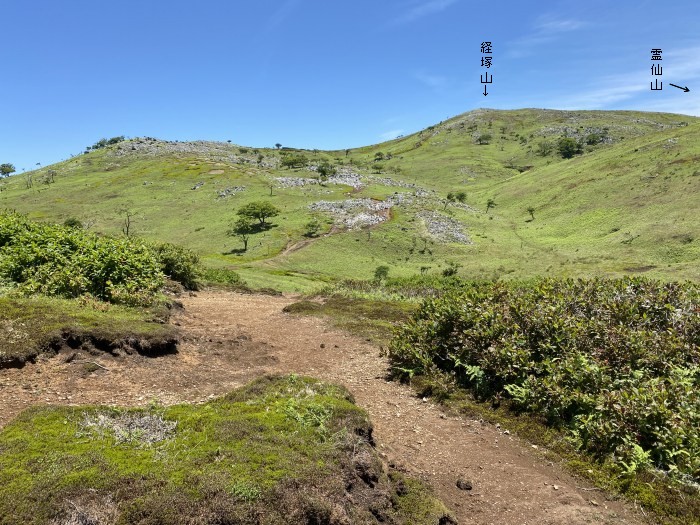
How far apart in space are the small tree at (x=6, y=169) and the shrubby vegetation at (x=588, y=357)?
215515 millimetres

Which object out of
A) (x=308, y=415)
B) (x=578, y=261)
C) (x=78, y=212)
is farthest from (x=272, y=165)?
(x=308, y=415)

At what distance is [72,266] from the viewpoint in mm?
18094

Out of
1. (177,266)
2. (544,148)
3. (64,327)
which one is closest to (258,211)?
(177,266)

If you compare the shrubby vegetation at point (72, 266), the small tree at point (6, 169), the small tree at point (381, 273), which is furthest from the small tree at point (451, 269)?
the small tree at point (6, 169)

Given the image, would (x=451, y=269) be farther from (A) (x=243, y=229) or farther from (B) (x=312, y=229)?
(A) (x=243, y=229)

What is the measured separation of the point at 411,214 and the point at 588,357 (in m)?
79.4

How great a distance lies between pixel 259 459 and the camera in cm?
704

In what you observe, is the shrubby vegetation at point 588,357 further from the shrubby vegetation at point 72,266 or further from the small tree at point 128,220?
the small tree at point 128,220

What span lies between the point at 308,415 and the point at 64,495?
4.35 metres

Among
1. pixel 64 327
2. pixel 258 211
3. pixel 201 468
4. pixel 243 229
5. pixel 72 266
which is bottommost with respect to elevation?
pixel 201 468

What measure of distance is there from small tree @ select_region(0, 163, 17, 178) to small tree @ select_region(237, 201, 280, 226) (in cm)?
15325

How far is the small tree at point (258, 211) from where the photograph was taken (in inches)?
3125

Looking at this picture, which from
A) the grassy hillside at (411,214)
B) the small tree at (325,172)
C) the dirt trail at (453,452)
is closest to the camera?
the dirt trail at (453,452)

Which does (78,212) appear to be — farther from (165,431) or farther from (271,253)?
(165,431)
